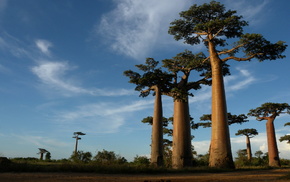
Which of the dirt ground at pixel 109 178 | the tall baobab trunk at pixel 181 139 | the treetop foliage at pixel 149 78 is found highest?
the treetop foliage at pixel 149 78

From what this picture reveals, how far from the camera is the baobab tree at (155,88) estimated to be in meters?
19.1

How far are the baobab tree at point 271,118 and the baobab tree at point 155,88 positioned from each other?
464 inches

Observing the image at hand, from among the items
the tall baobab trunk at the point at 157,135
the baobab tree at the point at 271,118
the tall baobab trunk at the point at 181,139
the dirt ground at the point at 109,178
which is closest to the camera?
the dirt ground at the point at 109,178

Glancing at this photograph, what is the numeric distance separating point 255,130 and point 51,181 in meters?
29.6

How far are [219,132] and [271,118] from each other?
50.7 feet

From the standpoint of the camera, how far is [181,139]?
59.0 ft

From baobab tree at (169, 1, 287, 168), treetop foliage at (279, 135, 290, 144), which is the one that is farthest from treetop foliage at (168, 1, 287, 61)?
treetop foliage at (279, 135, 290, 144)

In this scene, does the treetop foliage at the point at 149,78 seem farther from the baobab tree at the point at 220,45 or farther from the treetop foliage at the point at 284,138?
the treetop foliage at the point at 284,138

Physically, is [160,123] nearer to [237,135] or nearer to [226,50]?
[226,50]

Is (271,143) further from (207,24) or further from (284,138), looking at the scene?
(207,24)

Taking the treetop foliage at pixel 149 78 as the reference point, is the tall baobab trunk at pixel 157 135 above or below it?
below

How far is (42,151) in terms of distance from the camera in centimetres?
4003

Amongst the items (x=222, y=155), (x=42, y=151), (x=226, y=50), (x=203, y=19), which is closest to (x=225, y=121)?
(x=222, y=155)

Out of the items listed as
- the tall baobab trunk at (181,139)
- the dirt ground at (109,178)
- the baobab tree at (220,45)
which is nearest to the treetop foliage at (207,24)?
the baobab tree at (220,45)
